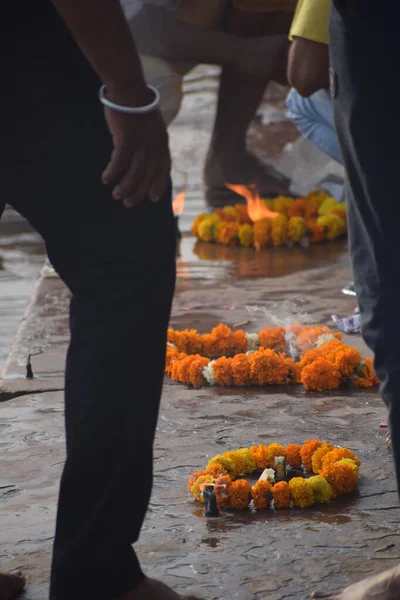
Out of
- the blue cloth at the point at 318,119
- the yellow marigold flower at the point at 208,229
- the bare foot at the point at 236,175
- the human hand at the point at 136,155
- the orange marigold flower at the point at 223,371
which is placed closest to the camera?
the human hand at the point at 136,155

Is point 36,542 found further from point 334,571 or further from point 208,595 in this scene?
point 334,571

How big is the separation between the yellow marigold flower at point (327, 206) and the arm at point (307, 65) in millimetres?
2250

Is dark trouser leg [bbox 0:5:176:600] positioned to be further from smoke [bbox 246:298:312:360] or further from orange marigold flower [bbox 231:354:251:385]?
smoke [bbox 246:298:312:360]

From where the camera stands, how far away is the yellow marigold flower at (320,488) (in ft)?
9.25

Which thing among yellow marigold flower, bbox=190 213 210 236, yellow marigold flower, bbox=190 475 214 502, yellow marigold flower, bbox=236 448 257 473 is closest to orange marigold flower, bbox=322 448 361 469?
yellow marigold flower, bbox=236 448 257 473

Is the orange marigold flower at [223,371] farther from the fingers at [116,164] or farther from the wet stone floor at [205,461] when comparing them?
the fingers at [116,164]

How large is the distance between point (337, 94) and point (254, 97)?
5083mm

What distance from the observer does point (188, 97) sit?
1194 cm

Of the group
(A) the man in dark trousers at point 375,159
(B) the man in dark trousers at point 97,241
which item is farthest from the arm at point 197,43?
(B) the man in dark trousers at point 97,241

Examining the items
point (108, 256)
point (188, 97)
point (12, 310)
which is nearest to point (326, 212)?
point (12, 310)

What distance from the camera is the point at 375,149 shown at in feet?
6.78

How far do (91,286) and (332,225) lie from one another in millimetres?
4102

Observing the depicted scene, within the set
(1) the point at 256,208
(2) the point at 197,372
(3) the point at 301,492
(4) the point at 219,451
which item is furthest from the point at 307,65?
(1) the point at 256,208

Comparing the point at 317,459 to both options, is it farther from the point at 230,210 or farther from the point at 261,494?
the point at 230,210
